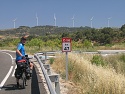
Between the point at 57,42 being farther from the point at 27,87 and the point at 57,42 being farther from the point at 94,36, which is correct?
the point at 27,87

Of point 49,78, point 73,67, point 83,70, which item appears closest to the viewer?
point 49,78

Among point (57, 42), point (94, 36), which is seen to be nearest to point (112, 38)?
point (94, 36)

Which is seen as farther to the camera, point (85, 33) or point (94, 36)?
point (85, 33)

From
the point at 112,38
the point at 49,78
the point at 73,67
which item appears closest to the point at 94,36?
the point at 112,38

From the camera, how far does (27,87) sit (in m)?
11.6

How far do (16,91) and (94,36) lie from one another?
300 feet

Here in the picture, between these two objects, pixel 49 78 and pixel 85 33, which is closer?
pixel 49 78

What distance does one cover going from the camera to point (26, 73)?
37.5 ft

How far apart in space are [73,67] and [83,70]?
146cm

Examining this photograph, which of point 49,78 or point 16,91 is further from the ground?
point 49,78

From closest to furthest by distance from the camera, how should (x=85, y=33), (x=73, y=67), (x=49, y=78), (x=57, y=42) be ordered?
(x=49, y=78), (x=73, y=67), (x=57, y=42), (x=85, y=33)

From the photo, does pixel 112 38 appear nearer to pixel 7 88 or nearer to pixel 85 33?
pixel 85 33

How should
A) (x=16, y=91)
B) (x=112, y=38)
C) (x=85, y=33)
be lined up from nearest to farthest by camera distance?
(x=16, y=91) < (x=112, y=38) < (x=85, y=33)

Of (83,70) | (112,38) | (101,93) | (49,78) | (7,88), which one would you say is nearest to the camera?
(101,93)
